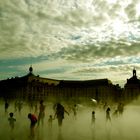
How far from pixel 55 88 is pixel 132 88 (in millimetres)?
34338

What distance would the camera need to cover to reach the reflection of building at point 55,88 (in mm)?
133250

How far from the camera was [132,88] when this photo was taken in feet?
425

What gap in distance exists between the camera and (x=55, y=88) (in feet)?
490

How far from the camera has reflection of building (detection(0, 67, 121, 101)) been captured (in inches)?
5246

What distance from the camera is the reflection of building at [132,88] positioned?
127694 mm

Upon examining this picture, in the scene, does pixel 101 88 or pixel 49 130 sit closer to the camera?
pixel 49 130

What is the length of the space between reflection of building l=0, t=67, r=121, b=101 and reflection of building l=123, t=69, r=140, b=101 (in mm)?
3652

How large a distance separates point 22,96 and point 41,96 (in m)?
11.9

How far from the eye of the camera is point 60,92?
148 meters

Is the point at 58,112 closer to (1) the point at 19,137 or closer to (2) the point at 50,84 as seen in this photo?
(1) the point at 19,137

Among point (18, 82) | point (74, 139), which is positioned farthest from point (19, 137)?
point (18, 82)

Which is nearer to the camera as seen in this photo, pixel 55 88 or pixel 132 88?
pixel 132 88

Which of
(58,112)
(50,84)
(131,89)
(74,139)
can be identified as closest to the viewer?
(74,139)

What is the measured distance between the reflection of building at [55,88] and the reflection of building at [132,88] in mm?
3652
